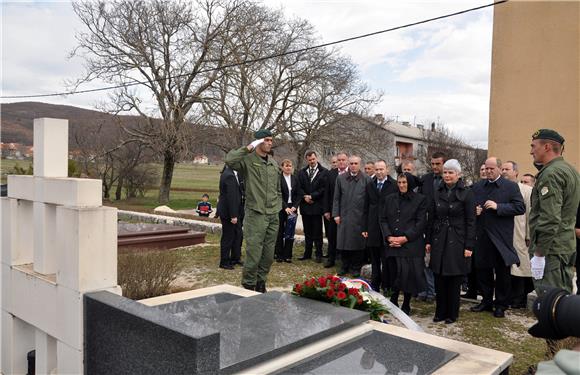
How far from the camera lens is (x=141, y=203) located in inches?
1048

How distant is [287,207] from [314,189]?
55cm

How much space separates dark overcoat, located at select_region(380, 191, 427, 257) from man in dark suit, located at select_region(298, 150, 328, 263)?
2.68 meters

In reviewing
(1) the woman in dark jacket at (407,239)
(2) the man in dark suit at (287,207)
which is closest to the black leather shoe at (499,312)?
(1) the woman in dark jacket at (407,239)

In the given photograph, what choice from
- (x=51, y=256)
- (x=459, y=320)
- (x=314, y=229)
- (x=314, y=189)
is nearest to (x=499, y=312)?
(x=459, y=320)

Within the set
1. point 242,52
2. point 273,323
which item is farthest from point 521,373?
point 242,52

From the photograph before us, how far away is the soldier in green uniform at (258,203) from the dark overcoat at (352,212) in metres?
1.93

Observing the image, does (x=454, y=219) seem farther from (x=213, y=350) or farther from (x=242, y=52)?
(x=242, y=52)

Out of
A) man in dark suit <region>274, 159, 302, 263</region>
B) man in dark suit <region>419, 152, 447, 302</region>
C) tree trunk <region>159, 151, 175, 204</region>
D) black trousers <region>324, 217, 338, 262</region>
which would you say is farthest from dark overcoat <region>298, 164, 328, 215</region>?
tree trunk <region>159, 151, 175, 204</region>

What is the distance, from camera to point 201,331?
229 centimetres

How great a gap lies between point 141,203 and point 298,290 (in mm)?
23752

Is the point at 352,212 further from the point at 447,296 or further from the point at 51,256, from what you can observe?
the point at 51,256

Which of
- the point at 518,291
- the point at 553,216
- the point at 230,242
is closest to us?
the point at 553,216

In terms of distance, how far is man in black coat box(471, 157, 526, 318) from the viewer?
5.42 meters

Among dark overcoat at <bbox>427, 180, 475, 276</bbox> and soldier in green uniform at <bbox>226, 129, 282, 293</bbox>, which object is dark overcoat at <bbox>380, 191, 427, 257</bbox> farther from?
soldier in green uniform at <bbox>226, 129, 282, 293</bbox>
